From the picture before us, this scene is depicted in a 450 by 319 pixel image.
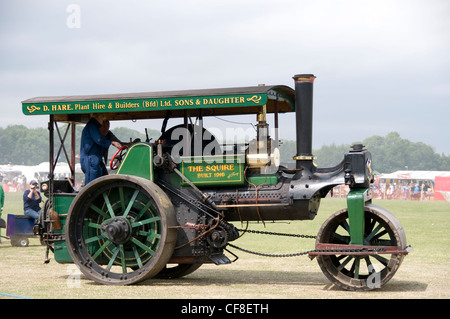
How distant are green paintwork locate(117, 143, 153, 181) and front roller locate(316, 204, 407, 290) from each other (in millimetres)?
2453

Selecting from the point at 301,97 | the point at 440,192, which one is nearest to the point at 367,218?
the point at 301,97

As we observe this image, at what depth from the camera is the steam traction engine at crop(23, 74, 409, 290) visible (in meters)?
9.24

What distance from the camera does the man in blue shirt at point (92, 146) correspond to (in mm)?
10242

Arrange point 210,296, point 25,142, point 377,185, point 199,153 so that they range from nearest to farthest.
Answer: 1. point 210,296
2. point 199,153
3. point 377,185
4. point 25,142

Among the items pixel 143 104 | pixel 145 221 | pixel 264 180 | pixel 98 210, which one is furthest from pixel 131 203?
pixel 264 180

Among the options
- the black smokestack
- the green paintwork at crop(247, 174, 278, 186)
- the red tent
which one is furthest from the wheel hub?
the red tent

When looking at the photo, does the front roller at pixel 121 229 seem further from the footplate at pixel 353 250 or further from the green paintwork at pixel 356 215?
the green paintwork at pixel 356 215

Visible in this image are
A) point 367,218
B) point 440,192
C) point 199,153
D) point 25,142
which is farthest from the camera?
point 25,142

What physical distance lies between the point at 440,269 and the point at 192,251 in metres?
4.18

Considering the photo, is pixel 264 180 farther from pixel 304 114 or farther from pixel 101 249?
pixel 101 249

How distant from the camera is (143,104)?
960 centimetres

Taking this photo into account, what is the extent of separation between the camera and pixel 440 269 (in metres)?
11.3

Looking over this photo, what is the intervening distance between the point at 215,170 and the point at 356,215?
197 cm

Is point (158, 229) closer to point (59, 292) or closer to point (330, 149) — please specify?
point (59, 292)
